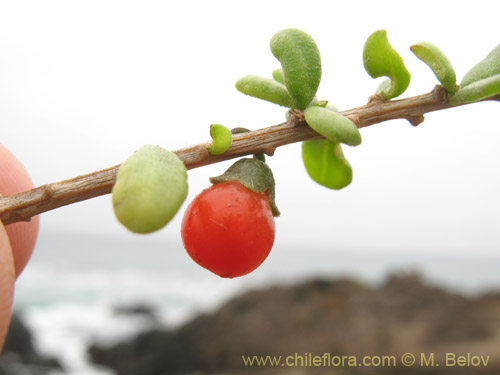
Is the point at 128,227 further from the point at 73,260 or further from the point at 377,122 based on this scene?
the point at 73,260

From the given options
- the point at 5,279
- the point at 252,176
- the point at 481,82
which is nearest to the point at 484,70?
the point at 481,82

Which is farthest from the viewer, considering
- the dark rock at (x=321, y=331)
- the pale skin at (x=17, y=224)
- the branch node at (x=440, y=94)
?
the dark rock at (x=321, y=331)

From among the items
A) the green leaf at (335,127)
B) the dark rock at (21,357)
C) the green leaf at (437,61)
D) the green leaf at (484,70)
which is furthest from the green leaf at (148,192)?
the dark rock at (21,357)

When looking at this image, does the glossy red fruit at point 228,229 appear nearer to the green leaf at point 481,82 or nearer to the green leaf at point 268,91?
the green leaf at point 268,91

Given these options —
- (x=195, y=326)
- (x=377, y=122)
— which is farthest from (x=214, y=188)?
(x=195, y=326)

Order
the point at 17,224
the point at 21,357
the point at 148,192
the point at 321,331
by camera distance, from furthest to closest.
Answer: the point at 21,357 → the point at 321,331 → the point at 17,224 → the point at 148,192

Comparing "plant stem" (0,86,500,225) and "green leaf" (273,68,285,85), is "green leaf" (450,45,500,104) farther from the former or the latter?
"green leaf" (273,68,285,85)

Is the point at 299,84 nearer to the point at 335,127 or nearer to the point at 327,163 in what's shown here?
the point at 335,127
